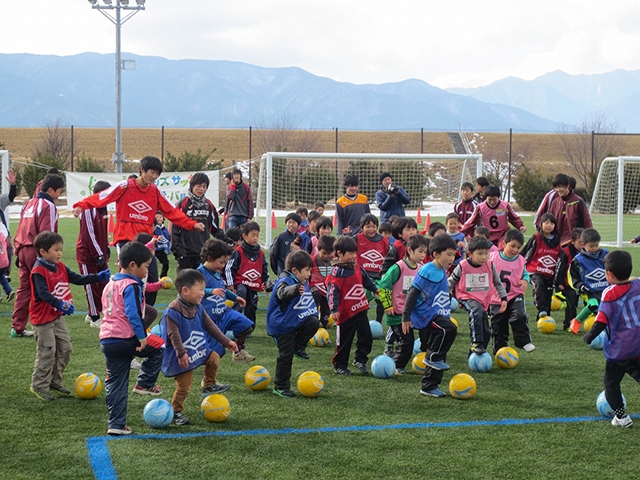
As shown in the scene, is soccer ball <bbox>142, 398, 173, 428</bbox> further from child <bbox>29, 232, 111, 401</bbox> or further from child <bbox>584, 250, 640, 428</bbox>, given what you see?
child <bbox>584, 250, 640, 428</bbox>

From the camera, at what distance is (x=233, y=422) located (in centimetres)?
591

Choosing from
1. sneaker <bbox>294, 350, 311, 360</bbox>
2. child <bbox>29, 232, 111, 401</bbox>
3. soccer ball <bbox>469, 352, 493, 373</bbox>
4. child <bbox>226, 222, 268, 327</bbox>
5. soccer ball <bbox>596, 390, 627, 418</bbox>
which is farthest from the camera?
child <bbox>226, 222, 268, 327</bbox>

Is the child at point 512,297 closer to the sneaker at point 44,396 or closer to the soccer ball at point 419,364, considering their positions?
the soccer ball at point 419,364

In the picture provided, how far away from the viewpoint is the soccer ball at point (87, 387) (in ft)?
21.1

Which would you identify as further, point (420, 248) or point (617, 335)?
point (420, 248)

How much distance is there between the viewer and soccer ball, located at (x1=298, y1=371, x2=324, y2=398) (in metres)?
6.56

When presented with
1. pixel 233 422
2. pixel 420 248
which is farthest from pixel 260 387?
pixel 420 248

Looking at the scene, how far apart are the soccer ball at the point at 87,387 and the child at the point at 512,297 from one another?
4.28 metres

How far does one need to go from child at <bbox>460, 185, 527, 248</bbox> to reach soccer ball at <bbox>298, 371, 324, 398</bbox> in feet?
17.4

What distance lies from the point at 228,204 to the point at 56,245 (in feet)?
31.0

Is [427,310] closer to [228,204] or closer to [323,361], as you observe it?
[323,361]

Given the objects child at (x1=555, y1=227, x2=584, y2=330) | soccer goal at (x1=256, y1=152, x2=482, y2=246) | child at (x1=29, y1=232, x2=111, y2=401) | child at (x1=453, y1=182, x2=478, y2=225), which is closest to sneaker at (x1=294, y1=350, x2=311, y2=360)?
child at (x1=29, y1=232, x2=111, y2=401)

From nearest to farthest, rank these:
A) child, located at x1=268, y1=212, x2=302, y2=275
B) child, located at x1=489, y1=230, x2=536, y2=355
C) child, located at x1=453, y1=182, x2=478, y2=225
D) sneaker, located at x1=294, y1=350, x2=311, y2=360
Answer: sneaker, located at x1=294, y1=350, x2=311, y2=360 → child, located at x1=489, y1=230, x2=536, y2=355 → child, located at x1=268, y1=212, x2=302, y2=275 → child, located at x1=453, y1=182, x2=478, y2=225

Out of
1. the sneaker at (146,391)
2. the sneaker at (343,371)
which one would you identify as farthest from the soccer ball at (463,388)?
the sneaker at (146,391)
